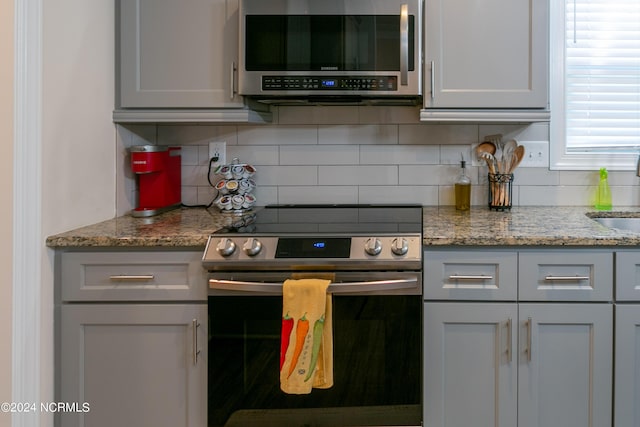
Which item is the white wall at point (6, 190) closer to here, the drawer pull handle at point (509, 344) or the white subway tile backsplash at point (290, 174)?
the white subway tile backsplash at point (290, 174)

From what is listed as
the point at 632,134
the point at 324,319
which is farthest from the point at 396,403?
the point at 632,134

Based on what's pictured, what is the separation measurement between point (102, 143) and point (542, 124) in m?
1.87

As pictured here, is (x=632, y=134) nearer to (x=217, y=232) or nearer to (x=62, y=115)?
(x=217, y=232)

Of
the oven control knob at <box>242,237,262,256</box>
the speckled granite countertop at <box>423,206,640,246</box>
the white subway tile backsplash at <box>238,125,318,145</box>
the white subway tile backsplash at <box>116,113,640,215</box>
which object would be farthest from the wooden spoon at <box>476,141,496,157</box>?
the oven control knob at <box>242,237,262,256</box>

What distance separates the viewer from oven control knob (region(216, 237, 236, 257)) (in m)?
1.80

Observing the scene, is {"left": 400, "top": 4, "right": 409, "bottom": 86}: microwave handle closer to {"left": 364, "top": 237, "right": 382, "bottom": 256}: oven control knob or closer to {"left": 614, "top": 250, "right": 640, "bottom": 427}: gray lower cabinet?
{"left": 364, "top": 237, "right": 382, "bottom": 256}: oven control knob

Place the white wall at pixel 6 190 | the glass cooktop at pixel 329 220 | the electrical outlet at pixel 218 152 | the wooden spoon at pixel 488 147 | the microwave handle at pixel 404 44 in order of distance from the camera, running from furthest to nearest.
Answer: the electrical outlet at pixel 218 152, the wooden spoon at pixel 488 147, the microwave handle at pixel 404 44, the glass cooktop at pixel 329 220, the white wall at pixel 6 190

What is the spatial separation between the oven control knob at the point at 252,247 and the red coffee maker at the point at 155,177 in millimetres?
670

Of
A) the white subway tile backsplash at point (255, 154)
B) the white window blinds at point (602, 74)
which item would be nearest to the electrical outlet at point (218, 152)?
the white subway tile backsplash at point (255, 154)

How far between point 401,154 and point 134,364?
1431mm

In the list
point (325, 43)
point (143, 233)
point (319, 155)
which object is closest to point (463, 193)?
point (319, 155)

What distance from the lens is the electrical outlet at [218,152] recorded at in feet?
8.64

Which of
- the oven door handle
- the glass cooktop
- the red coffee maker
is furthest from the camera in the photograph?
the red coffee maker

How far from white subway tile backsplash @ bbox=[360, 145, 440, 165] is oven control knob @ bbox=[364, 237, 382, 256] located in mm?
865
